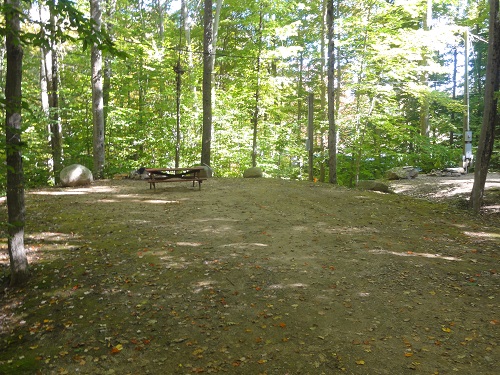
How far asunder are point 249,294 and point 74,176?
8.99 meters

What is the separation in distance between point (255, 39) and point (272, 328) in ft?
51.7

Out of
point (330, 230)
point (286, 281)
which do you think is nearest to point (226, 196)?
point (330, 230)

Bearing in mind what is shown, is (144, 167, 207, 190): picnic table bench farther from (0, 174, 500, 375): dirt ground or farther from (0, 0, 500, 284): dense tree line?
(0, 0, 500, 284): dense tree line

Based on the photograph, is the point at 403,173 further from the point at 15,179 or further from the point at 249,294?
the point at 15,179

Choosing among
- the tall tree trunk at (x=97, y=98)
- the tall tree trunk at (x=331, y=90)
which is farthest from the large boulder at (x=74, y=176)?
the tall tree trunk at (x=331, y=90)

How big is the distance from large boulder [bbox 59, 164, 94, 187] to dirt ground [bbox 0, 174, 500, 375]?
287cm

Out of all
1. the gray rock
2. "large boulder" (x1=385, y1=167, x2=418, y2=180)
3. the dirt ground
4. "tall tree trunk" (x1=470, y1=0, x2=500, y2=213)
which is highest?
"tall tree trunk" (x1=470, y1=0, x2=500, y2=213)

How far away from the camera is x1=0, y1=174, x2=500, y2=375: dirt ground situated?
3.57 metres

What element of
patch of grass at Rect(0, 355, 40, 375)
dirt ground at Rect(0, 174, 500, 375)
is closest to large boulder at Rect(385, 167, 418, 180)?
dirt ground at Rect(0, 174, 500, 375)

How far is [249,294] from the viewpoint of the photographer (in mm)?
4723

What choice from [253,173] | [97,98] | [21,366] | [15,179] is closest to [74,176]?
[97,98]

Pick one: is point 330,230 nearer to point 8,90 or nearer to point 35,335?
point 35,335

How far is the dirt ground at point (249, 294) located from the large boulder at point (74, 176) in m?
2.87

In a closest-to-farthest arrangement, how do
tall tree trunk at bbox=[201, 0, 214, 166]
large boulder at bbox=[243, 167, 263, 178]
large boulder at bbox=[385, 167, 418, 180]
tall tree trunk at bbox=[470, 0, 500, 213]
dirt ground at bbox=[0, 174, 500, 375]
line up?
dirt ground at bbox=[0, 174, 500, 375]
tall tree trunk at bbox=[470, 0, 500, 213]
tall tree trunk at bbox=[201, 0, 214, 166]
large boulder at bbox=[243, 167, 263, 178]
large boulder at bbox=[385, 167, 418, 180]
